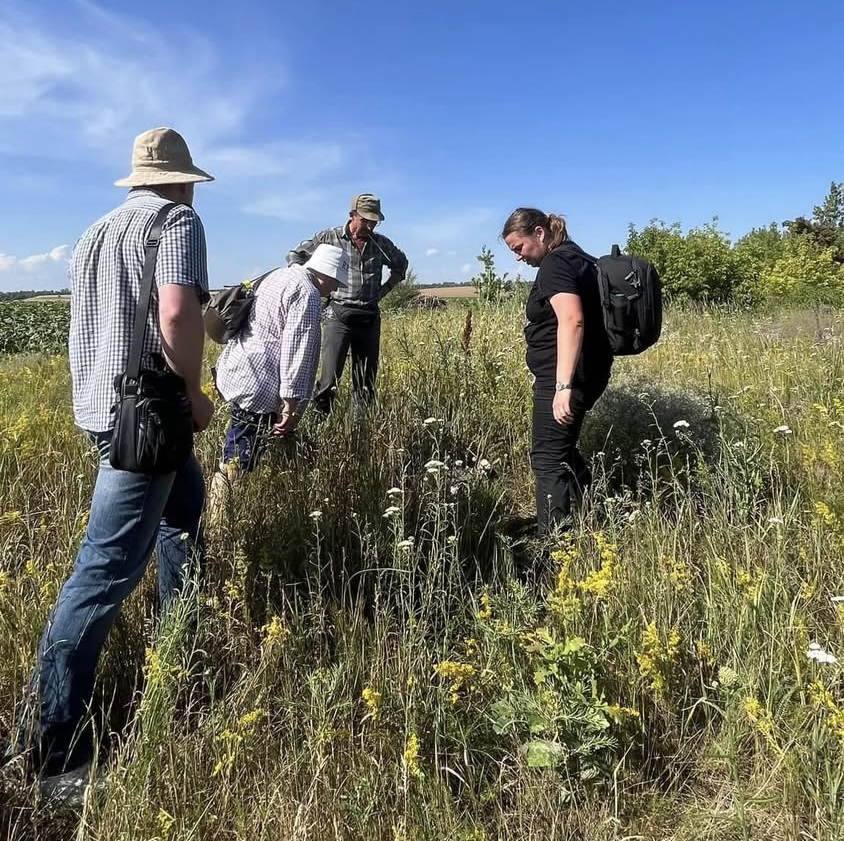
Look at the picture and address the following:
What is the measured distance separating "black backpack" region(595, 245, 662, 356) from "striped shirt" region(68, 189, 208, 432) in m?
1.85

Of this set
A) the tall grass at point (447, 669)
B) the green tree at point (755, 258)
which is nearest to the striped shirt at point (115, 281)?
the tall grass at point (447, 669)

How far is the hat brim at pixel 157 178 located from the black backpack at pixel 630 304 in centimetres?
181

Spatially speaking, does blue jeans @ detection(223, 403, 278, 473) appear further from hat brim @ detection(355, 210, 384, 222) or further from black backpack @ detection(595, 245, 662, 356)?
hat brim @ detection(355, 210, 384, 222)

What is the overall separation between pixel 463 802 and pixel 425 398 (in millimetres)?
2954

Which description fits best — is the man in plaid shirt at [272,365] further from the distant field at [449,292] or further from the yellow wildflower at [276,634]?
the distant field at [449,292]

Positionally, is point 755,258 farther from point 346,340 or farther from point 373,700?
point 373,700

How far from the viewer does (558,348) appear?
299 cm

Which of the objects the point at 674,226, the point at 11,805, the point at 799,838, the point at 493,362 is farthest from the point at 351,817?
the point at 674,226

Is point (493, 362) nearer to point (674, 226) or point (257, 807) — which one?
point (257, 807)

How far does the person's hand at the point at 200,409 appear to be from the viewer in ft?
6.57

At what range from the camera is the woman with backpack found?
116 inches

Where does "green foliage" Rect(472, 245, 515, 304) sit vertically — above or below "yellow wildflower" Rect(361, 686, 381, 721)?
above

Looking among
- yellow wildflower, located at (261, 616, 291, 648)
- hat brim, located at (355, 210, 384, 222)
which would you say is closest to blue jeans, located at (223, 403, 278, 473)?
yellow wildflower, located at (261, 616, 291, 648)

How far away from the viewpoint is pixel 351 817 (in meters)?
1.58
